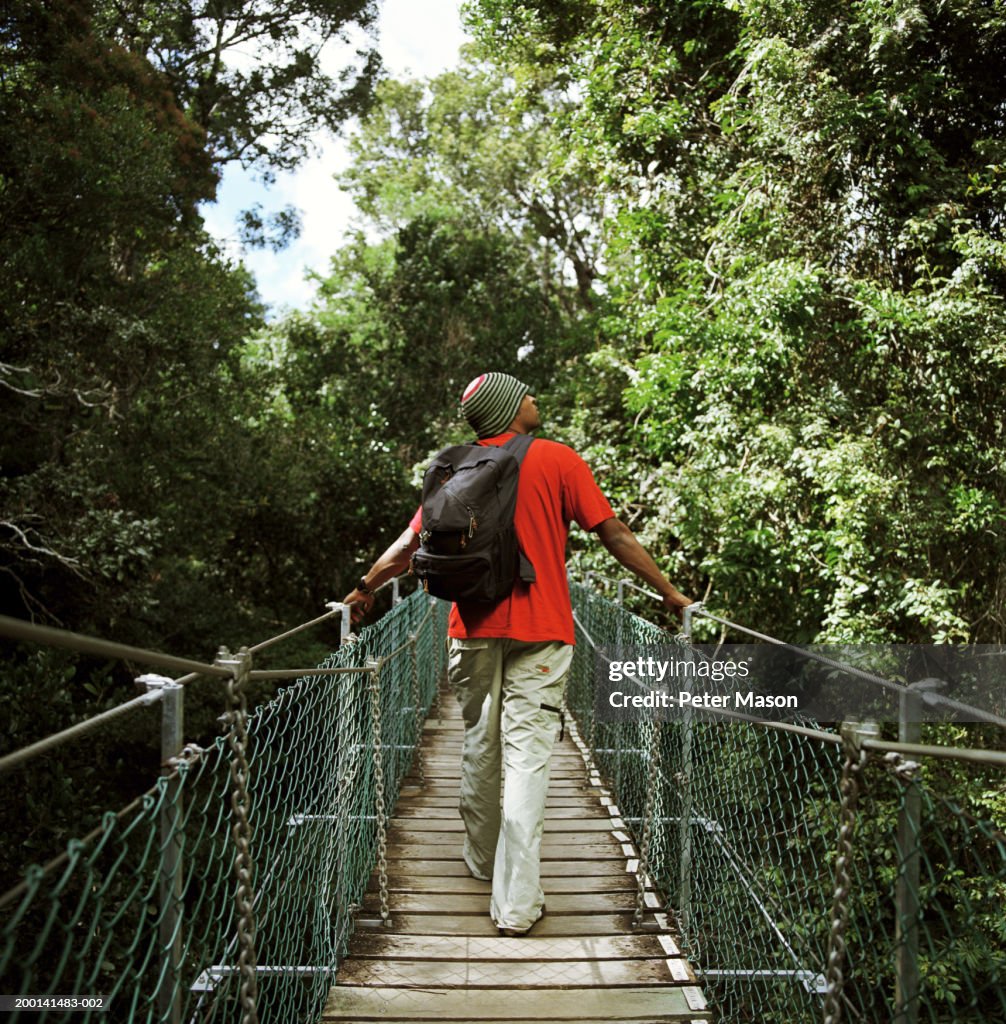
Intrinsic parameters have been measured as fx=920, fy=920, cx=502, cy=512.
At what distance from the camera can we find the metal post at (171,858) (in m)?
1.33

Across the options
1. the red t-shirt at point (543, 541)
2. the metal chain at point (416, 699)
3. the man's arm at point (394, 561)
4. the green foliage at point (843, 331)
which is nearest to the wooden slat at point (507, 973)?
the red t-shirt at point (543, 541)

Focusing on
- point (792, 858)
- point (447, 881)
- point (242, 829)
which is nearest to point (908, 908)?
point (242, 829)

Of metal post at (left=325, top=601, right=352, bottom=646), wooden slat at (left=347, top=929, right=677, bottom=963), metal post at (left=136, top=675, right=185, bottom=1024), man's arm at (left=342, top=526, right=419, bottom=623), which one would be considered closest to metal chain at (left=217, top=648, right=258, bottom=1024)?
metal post at (left=136, top=675, right=185, bottom=1024)

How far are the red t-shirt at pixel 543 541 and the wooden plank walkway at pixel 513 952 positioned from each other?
812 mm

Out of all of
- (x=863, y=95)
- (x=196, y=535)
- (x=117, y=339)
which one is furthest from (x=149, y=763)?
(x=863, y=95)

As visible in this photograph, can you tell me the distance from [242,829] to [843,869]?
952 mm

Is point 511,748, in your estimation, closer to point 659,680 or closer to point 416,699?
point 659,680

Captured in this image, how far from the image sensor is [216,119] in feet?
37.9

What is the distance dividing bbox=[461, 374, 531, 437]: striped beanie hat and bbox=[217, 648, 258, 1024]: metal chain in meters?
1.28

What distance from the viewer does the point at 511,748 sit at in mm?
2531

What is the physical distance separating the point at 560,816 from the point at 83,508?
5412 mm

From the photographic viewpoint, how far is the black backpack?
Result: 7.97 feet

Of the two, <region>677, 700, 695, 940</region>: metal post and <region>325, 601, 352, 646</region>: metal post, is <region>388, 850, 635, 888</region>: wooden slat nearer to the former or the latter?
<region>677, 700, 695, 940</region>: metal post

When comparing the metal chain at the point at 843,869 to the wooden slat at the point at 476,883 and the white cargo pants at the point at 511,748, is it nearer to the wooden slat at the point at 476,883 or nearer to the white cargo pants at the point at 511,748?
the white cargo pants at the point at 511,748
